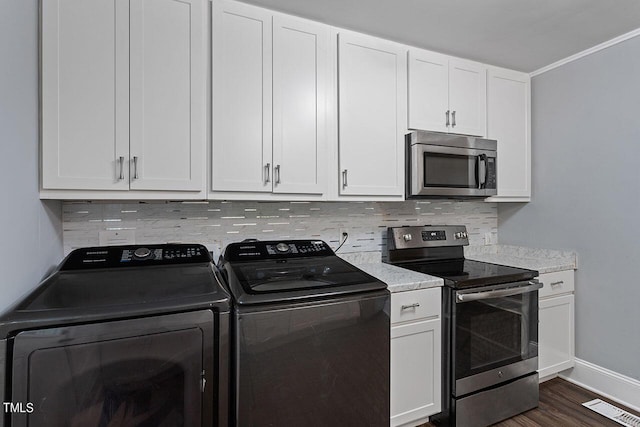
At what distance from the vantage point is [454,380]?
1.79m

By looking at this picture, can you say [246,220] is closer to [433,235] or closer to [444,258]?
[433,235]

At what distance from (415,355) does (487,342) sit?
0.50 meters

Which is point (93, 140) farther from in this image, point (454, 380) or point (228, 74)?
point (454, 380)

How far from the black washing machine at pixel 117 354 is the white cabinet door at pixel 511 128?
2.28 meters

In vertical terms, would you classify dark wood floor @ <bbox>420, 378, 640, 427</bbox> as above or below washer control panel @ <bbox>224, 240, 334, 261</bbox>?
below

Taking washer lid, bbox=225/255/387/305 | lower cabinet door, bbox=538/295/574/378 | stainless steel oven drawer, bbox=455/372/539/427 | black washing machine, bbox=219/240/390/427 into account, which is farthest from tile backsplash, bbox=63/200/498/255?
stainless steel oven drawer, bbox=455/372/539/427

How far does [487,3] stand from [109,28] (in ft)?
6.19

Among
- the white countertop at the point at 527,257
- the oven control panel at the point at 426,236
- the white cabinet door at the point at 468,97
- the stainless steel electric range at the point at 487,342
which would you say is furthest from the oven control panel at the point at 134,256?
the white countertop at the point at 527,257

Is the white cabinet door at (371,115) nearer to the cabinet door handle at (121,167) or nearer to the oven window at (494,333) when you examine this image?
the oven window at (494,333)

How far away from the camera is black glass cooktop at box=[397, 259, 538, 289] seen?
1823 millimetres

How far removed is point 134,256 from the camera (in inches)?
61.2

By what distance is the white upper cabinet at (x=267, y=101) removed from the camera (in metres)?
1.66

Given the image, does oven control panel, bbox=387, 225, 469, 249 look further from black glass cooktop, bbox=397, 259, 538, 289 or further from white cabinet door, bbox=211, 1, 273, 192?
white cabinet door, bbox=211, 1, 273, 192

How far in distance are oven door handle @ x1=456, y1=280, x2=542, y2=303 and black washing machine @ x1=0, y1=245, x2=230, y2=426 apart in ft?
4.22
